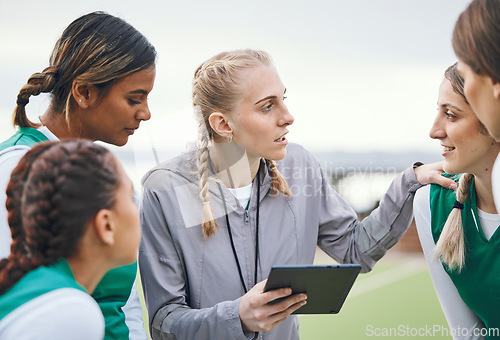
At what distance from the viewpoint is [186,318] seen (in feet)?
6.43

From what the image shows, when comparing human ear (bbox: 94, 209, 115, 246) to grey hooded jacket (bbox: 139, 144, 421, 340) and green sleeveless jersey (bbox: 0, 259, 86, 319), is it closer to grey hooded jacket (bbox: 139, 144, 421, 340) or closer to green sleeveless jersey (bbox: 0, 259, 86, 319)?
green sleeveless jersey (bbox: 0, 259, 86, 319)

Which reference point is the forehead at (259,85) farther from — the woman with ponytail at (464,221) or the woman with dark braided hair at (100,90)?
the woman with ponytail at (464,221)

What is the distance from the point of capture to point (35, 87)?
6.48 ft

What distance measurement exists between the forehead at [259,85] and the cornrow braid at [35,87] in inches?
27.4

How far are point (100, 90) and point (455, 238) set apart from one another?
1.37 metres

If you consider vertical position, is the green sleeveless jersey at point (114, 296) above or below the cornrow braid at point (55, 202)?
below

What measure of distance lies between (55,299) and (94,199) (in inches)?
9.3

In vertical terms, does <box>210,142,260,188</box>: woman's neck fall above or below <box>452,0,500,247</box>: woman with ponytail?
below

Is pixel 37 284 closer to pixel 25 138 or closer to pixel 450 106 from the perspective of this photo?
pixel 25 138

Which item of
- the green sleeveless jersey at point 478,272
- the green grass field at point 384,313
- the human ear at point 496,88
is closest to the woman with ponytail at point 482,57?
the human ear at point 496,88

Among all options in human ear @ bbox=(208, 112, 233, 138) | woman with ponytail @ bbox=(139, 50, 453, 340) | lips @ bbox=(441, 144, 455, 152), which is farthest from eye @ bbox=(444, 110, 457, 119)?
human ear @ bbox=(208, 112, 233, 138)

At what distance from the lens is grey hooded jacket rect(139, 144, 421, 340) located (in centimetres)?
201

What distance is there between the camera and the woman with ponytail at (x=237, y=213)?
204cm

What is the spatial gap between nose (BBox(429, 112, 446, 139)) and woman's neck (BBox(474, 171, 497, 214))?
205 mm
